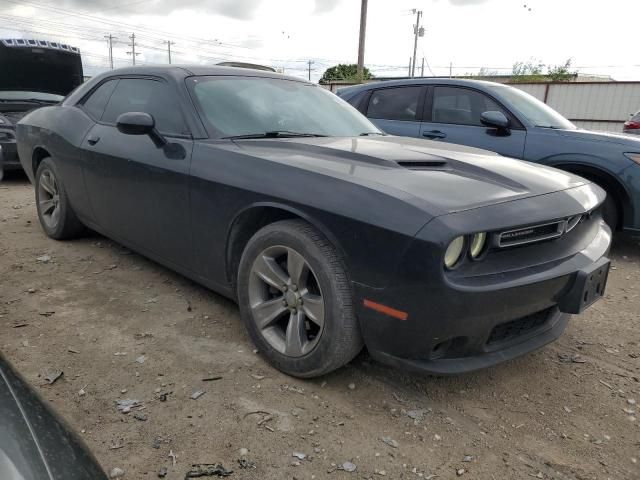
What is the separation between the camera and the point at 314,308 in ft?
7.77

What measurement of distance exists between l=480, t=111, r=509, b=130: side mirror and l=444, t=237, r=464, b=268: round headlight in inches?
130

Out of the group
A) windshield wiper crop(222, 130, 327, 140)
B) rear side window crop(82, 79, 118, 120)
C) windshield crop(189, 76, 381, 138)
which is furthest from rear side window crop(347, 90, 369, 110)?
windshield wiper crop(222, 130, 327, 140)

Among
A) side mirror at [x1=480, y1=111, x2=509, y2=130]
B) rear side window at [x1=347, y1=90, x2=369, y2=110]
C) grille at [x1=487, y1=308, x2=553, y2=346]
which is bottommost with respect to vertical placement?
grille at [x1=487, y1=308, x2=553, y2=346]

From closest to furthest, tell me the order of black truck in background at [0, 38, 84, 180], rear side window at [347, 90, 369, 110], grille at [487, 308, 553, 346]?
grille at [487, 308, 553, 346] < rear side window at [347, 90, 369, 110] < black truck in background at [0, 38, 84, 180]

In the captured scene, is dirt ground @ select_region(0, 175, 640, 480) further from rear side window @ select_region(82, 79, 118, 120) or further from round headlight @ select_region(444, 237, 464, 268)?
rear side window @ select_region(82, 79, 118, 120)

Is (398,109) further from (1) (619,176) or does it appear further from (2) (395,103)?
(1) (619,176)

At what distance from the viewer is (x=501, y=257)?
214cm

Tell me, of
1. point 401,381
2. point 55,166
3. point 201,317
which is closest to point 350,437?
point 401,381

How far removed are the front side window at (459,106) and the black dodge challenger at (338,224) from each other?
224cm

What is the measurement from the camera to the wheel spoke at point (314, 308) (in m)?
2.33

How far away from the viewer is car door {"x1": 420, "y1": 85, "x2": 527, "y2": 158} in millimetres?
5082

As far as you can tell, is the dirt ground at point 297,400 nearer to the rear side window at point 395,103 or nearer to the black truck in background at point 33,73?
the rear side window at point 395,103

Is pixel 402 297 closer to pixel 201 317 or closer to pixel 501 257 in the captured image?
pixel 501 257

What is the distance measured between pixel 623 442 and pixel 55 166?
4.39 metres
